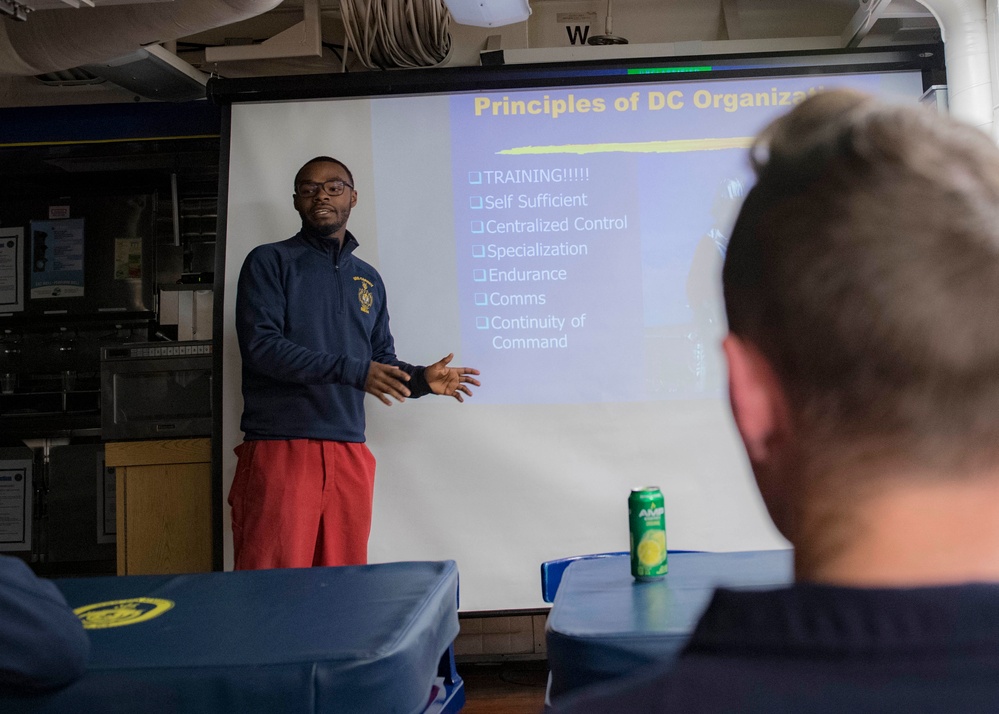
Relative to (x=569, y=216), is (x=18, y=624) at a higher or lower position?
lower

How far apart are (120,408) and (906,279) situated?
349 centimetres

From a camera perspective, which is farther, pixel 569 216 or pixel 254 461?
pixel 569 216

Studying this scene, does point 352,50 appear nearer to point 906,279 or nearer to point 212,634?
point 212,634

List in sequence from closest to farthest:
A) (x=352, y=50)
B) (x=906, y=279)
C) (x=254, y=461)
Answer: (x=906, y=279) < (x=254, y=461) < (x=352, y=50)

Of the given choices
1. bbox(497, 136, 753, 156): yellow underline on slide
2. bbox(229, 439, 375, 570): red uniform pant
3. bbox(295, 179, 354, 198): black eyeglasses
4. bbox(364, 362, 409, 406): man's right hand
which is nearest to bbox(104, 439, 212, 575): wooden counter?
bbox(229, 439, 375, 570): red uniform pant

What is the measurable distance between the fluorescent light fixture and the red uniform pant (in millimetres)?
1527

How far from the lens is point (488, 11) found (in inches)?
125

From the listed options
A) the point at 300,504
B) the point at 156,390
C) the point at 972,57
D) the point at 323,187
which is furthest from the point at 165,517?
the point at 972,57

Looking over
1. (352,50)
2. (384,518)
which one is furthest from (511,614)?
(352,50)

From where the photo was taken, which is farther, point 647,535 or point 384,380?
point 384,380

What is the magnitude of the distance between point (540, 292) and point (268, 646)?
2386 millimetres

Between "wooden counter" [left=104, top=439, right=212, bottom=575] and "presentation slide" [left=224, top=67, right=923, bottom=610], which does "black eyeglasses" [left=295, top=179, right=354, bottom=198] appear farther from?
"wooden counter" [left=104, top=439, right=212, bottom=575]

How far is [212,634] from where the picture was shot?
1287mm

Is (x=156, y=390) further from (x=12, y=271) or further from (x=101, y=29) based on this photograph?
(x=12, y=271)
